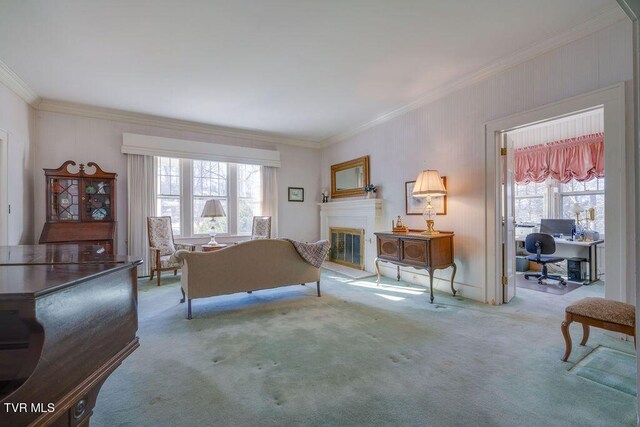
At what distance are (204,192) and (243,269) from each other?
2.81 meters

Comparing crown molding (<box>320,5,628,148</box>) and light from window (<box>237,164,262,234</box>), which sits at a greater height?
crown molding (<box>320,5,628,148</box>)

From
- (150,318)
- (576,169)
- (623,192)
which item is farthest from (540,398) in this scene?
(576,169)

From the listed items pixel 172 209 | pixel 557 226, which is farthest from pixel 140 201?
pixel 557 226

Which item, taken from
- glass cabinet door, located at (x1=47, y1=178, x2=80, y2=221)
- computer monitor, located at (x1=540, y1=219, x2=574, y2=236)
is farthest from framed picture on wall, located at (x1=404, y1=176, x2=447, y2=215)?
glass cabinet door, located at (x1=47, y1=178, x2=80, y2=221)

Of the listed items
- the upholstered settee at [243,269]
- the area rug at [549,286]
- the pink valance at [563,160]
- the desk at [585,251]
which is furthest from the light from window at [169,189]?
the pink valance at [563,160]

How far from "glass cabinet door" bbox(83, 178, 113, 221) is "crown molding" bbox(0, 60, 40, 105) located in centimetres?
122

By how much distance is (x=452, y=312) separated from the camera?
3061 millimetres

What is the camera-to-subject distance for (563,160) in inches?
203

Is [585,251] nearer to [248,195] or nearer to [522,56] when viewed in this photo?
[522,56]

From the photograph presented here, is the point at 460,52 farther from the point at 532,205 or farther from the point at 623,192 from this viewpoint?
the point at 532,205

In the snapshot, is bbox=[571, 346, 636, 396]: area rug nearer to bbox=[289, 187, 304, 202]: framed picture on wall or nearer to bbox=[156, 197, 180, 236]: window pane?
bbox=[289, 187, 304, 202]: framed picture on wall

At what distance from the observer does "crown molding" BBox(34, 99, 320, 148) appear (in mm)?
A: 4215

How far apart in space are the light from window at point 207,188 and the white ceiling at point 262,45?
1.42 m

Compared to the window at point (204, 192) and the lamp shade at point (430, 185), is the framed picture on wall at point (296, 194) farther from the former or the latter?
the lamp shade at point (430, 185)
